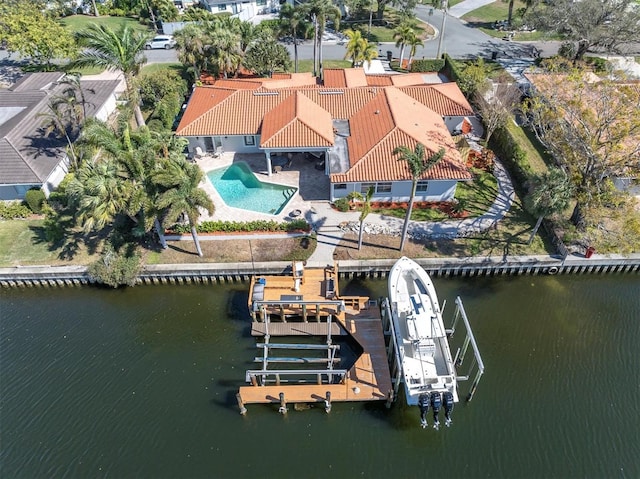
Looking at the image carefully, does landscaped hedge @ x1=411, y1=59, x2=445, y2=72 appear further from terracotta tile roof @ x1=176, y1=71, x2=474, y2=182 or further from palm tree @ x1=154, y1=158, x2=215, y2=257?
palm tree @ x1=154, y1=158, x2=215, y2=257

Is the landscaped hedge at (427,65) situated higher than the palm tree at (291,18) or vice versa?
the palm tree at (291,18)

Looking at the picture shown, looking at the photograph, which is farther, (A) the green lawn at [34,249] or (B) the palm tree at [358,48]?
(B) the palm tree at [358,48]

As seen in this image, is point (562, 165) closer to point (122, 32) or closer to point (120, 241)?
point (120, 241)

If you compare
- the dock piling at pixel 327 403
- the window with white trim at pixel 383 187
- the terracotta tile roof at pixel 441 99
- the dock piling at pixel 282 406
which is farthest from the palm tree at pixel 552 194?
the dock piling at pixel 282 406

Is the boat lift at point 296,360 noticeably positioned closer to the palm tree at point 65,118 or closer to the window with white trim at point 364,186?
the window with white trim at point 364,186

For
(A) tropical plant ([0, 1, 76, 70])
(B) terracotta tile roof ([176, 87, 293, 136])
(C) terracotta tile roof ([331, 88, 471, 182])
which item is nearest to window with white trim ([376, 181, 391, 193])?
(C) terracotta tile roof ([331, 88, 471, 182])

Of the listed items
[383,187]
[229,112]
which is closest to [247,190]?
[229,112]

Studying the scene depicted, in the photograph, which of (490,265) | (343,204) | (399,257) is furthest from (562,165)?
(343,204)
